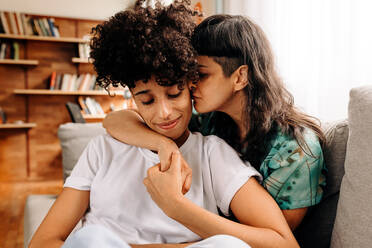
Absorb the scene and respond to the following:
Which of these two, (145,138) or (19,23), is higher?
(19,23)

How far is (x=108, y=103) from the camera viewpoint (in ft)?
15.8

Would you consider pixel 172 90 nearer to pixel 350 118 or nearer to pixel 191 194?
pixel 191 194

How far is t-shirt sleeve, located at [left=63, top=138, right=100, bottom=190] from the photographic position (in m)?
0.97

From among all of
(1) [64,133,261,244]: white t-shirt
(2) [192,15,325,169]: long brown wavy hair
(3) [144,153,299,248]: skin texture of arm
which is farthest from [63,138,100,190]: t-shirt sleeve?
(2) [192,15,325,169]: long brown wavy hair


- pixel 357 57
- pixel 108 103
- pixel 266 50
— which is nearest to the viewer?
pixel 266 50

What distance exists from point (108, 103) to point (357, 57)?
3839 millimetres

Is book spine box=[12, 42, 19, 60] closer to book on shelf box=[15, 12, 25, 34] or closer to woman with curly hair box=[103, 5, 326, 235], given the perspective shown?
book on shelf box=[15, 12, 25, 34]

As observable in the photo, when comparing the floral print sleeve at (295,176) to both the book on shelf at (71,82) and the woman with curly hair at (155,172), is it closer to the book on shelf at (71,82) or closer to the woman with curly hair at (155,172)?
the woman with curly hair at (155,172)

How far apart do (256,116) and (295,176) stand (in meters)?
0.23

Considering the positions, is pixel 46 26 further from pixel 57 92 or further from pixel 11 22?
pixel 57 92

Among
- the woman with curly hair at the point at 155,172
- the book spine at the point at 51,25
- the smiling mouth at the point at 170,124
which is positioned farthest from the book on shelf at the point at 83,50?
the smiling mouth at the point at 170,124

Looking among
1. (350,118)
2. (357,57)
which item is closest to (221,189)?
(350,118)

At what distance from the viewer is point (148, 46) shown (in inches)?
34.7

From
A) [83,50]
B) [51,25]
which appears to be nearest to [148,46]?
[83,50]
